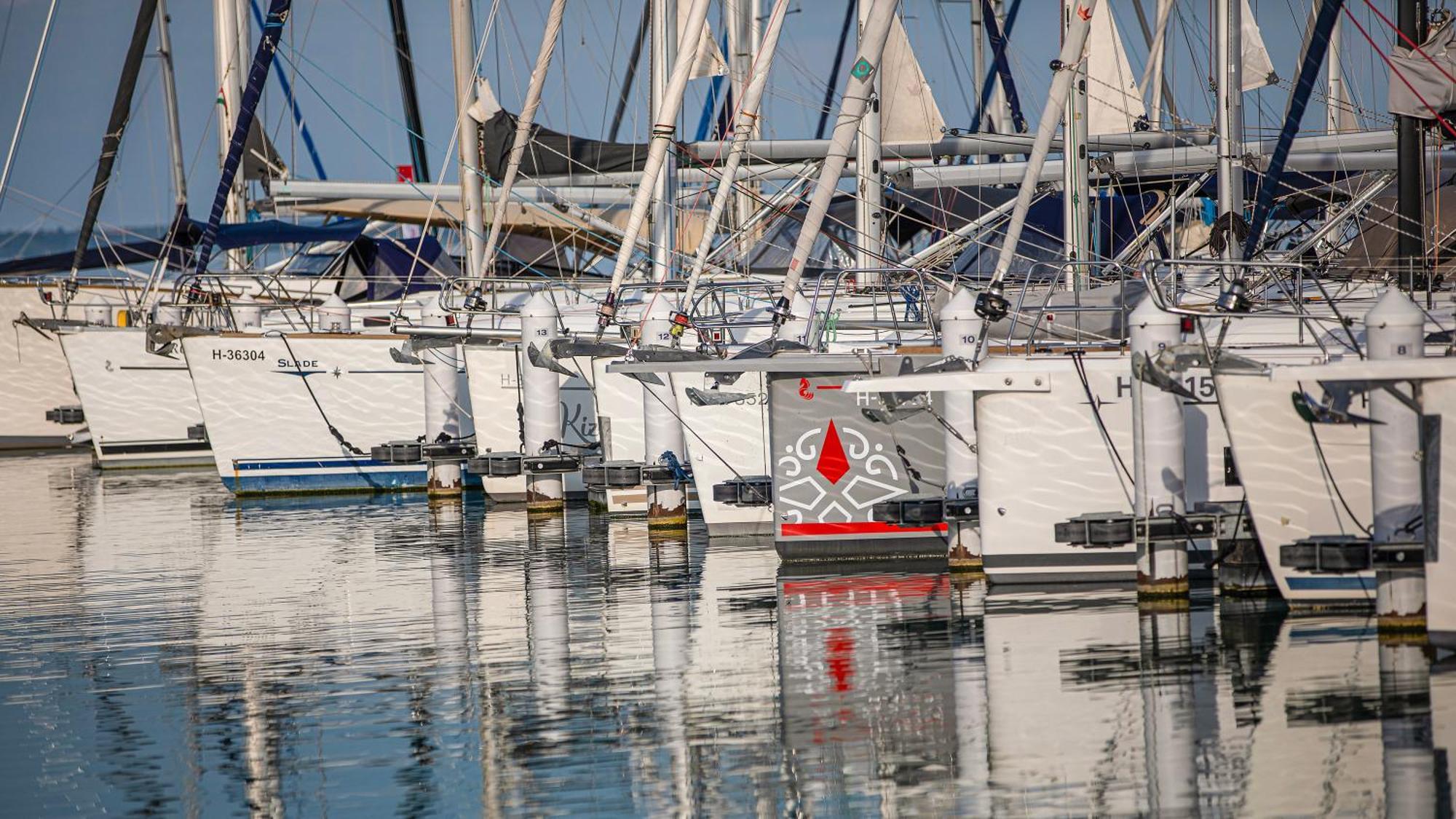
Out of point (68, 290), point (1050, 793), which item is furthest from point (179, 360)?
point (1050, 793)

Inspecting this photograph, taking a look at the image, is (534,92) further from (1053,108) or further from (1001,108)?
(1001,108)

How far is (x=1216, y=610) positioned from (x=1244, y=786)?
4.71 metres

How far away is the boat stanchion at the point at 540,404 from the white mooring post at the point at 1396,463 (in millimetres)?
10417

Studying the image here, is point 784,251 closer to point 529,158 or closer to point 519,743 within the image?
point 529,158

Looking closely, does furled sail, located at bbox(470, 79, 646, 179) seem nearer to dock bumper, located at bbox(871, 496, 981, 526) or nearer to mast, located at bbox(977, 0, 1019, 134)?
mast, located at bbox(977, 0, 1019, 134)

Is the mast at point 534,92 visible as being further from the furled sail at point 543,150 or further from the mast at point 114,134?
the mast at point 114,134

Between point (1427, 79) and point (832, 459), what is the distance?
5.45m

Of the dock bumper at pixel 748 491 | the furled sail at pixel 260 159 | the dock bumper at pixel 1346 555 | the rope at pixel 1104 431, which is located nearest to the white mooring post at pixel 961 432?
the rope at pixel 1104 431

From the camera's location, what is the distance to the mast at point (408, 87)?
36.0m

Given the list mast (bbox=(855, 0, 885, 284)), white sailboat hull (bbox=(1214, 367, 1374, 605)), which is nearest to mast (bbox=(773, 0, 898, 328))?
mast (bbox=(855, 0, 885, 284))

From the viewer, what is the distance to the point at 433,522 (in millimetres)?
20797

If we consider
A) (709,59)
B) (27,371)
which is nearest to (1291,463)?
(709,59)

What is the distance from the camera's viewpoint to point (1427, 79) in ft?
46.8

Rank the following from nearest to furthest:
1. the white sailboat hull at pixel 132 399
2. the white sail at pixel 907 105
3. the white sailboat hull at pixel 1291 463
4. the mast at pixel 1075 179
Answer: the white sailboat hull at pixel 1291 463, the mast at pixel 1075 179, the white sail at pixel 907 105, the white sailboat hull at pixel 132 399
